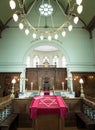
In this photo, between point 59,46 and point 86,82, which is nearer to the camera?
point 86,82

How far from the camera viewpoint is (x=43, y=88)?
1513 cm

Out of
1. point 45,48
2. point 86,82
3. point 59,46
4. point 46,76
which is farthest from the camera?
point 45,48

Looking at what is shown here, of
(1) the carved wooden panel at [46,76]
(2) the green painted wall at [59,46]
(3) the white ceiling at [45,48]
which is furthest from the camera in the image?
(3) the white ceiling at [45,48]

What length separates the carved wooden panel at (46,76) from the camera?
15383 mm

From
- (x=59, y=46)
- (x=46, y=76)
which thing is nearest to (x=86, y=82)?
(x=59, y=46)

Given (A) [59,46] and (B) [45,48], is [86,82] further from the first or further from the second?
(B) [45,48]

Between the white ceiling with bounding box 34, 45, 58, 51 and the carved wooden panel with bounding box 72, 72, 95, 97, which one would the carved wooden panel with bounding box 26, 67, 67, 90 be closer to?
the carved wooden panel with bounding box 72, 72, 95, 97

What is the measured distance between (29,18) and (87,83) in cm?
768

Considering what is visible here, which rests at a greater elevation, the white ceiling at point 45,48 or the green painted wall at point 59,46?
the white ceiling at point 45,48

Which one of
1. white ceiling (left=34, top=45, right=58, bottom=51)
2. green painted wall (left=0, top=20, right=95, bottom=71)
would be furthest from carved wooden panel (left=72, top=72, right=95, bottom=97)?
white ceiling (left=34, top=45, right=58, bottom=51)

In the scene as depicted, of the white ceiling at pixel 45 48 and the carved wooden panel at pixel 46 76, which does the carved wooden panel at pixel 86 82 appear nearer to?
the carved wooden panel at pixel 46 76

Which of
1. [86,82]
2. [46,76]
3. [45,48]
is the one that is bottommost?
[86,82]

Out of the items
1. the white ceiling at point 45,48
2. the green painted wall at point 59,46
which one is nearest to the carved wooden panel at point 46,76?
Answer: the green painted wall at point 59,46

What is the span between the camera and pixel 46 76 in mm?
15711
